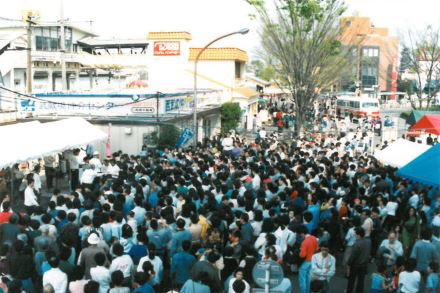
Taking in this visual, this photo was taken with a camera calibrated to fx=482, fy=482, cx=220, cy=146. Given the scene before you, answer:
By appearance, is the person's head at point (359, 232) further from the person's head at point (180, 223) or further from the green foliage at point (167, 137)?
the green foliage at point (167, 137)

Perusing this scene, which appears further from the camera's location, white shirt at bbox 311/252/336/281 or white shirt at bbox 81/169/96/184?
white shirt at bbox 81/169/96/184

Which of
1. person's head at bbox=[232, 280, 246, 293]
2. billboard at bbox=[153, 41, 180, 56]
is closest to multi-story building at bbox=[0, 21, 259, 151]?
billboard at bbox=[153, 41, 180, 56]

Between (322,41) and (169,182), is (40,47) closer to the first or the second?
(322,41)

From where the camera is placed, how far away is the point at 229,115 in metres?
28.5

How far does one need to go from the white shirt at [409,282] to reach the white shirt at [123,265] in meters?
3.59

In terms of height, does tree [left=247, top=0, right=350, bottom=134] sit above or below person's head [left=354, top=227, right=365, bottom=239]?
above

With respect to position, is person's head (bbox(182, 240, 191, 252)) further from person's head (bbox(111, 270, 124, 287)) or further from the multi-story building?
the multi-story building

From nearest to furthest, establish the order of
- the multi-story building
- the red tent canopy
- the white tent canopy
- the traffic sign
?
1. the traffic sign
2. the white tent canopy
3. the red tent canopy
4. the multi-story building

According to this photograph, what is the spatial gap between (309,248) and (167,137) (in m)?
11.7

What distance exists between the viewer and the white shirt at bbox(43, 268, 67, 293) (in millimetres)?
5883

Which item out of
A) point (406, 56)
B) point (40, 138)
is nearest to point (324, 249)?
point (40, 138)

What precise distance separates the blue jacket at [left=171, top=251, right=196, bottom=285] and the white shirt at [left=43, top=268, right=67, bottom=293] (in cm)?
152

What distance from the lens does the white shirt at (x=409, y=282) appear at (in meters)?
6.30

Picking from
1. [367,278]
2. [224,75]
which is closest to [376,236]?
[367,278]
